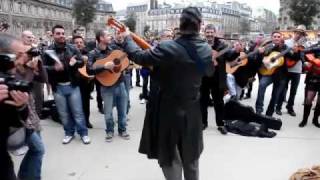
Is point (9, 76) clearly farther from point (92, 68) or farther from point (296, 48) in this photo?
point (296, 48)

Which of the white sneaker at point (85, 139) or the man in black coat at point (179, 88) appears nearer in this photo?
the man in black coat at point (179, 88)

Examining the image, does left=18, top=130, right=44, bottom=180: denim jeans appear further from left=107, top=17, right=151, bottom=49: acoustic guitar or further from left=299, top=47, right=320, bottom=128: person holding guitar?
left=299, top=47, right=320, bottom=128: person holding guitar

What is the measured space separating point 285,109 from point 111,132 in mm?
4150

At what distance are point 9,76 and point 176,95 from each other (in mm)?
1632

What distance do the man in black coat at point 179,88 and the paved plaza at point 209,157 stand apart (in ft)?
3.37

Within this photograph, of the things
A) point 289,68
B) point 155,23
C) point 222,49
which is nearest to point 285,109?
point 289,68

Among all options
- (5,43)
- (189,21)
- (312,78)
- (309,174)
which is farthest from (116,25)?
(312,78)

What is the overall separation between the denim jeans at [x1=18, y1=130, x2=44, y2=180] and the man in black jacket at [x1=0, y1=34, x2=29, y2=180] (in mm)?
1447

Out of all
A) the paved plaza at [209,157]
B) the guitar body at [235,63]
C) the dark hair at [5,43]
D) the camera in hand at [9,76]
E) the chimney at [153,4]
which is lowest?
the paved plaza at [209,157]

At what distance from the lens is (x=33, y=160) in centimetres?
367

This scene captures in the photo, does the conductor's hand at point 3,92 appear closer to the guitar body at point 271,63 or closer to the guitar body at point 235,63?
the guitar body at point 271,63

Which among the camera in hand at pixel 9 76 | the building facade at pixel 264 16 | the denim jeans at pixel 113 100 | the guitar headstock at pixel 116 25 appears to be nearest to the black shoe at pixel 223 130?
the denim jeans at pixel 113 100

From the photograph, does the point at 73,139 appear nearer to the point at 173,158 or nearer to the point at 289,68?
the point at 173,158

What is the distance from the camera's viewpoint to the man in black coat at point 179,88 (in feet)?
10.2
